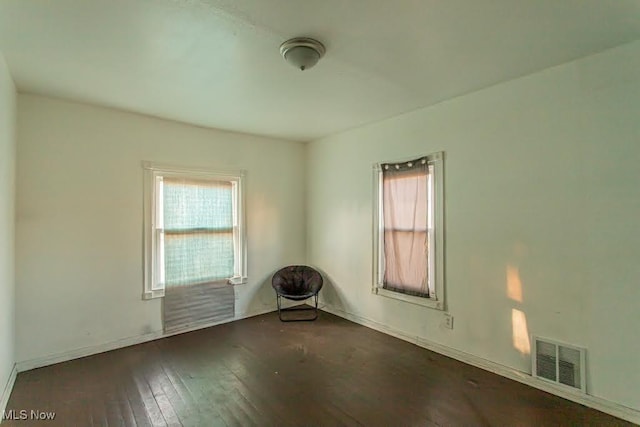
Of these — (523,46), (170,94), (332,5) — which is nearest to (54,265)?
(170,94)

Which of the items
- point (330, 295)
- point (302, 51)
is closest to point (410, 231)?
point (330, 295)

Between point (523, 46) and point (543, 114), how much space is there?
0.67 metres

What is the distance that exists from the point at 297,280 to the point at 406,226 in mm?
1914

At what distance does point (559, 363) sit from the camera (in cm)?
248

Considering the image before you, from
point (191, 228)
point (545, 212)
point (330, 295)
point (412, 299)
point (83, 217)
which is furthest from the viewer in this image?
point (330, 295)

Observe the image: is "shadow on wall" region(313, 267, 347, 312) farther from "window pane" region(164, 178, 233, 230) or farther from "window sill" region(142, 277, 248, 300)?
"window pane" region(164, 178, 233, 230)

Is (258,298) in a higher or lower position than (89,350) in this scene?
higher

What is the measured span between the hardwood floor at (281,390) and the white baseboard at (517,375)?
0.22 ft

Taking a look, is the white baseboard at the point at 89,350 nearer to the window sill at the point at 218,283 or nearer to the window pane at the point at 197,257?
the window sill at the point at 218,283

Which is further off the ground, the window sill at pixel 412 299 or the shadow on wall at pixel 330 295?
the window sill at pixel 412 299

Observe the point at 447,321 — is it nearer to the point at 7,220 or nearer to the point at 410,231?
the point at 410,231

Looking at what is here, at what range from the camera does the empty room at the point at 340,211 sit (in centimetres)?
209

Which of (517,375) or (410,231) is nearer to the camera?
(517,375)

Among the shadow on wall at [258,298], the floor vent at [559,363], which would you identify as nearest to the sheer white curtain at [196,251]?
the shadow on wall at [258,298]
